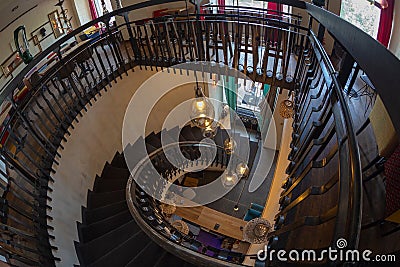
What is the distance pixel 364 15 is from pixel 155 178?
4697mm

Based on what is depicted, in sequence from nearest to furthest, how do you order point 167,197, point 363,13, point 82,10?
point 363,13 < point 167,197 < point 82,10

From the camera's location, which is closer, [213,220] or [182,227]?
[182,227]

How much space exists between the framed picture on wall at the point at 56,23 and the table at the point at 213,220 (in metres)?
6.11

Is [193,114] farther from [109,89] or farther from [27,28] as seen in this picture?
[27,28]

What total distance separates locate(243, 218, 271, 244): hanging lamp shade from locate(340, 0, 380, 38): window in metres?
3.57

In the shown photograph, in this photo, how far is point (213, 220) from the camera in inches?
273

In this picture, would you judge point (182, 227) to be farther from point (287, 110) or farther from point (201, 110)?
point (287, 110)

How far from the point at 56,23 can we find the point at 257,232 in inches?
319

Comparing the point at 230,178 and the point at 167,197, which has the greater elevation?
the point at 230,178

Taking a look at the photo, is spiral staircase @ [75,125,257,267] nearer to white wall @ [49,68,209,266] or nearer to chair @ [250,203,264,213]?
white wall @ [49,68,209,266]

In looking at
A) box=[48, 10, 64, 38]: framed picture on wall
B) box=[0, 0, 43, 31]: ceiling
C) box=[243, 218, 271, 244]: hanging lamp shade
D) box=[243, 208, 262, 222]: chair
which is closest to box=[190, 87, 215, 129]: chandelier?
box=[243, 218, 271, 244]: hanging lamp shade

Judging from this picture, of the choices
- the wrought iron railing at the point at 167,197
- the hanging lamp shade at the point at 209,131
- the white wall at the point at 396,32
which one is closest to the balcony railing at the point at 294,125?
the hanging lamp shade at the point at 209,131

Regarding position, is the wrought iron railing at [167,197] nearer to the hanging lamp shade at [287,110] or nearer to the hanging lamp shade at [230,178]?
the hanging lamp shade at [230,178]

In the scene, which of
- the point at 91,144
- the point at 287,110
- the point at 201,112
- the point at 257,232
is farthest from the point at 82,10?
the point at 257,232
